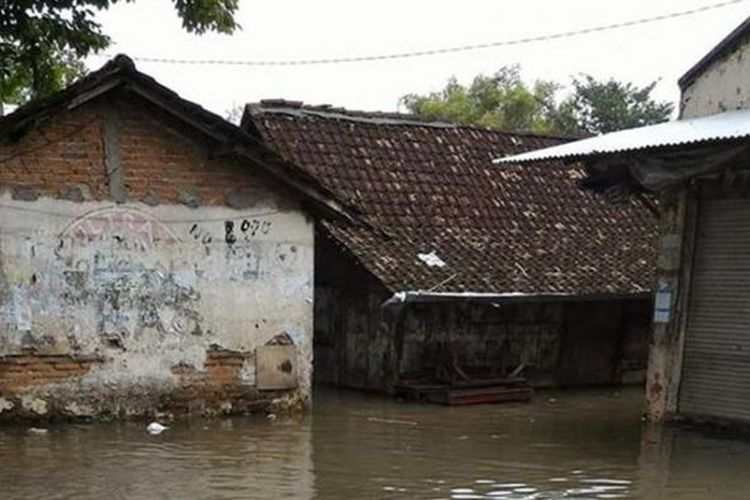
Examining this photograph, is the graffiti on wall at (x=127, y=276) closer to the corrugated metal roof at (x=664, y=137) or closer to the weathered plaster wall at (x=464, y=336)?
the weathered plaster wall at (x=464, y=336)

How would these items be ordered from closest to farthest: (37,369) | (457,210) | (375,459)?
(375,459) < (37,369) < (457,210)

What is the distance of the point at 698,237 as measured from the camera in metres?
12.9

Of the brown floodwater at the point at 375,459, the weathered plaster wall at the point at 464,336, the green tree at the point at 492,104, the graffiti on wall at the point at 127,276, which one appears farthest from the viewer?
the green tree at the point at 492,104

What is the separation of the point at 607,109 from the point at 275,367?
36.6 meters

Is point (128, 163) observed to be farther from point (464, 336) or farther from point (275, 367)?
point (464, 336)

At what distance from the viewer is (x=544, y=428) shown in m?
13.4

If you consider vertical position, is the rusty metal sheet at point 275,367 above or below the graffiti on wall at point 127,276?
below

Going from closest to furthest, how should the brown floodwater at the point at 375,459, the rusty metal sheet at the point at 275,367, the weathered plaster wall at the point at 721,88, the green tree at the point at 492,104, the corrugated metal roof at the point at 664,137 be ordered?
the brown floodwater at the point at 375,459 < the corrugated metal roof at the point at 664,137 < the weathered plaster wall at the point at 721,88 < the rusty metal sheet at the point at 275,367 < the green tree at the point at 492,104

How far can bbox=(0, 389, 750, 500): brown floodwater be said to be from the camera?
905 centimetres

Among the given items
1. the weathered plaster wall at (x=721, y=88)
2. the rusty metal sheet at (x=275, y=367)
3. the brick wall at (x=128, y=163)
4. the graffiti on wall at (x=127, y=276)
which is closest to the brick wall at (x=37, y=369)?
the graffiti on wall at (x=127, y=276)

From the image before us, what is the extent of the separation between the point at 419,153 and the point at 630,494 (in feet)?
36.6

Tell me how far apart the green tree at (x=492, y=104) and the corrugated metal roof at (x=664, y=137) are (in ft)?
103

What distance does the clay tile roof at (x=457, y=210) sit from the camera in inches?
652

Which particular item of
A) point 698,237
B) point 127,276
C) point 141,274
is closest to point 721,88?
point 698,237
